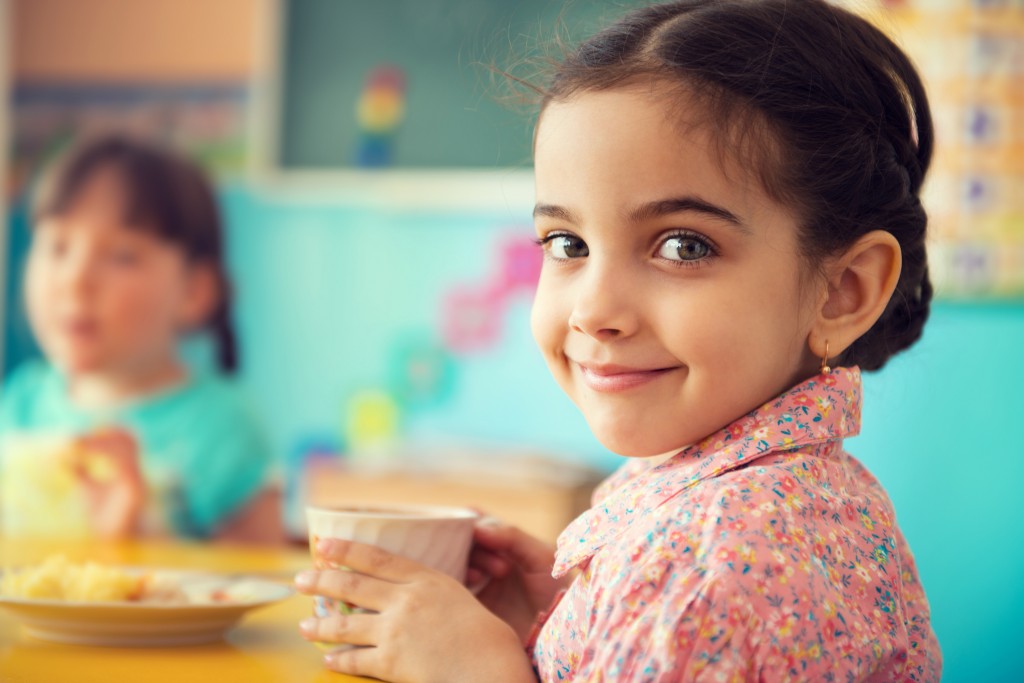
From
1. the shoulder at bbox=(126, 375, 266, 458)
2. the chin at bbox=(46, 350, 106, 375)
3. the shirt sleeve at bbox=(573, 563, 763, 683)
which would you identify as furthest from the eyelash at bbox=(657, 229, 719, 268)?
the chin at bbox=(46, 350, 106, 375)

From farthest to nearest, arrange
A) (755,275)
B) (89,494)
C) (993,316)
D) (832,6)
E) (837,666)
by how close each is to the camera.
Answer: (993,316) → (89,494) → (832,6) → (755,275) → (837,666)

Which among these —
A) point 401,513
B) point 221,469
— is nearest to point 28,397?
point 221,469

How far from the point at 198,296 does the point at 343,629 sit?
1.54 meters

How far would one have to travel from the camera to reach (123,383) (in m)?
2.15

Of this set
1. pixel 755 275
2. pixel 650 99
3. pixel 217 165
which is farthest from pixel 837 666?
pixel 217 165

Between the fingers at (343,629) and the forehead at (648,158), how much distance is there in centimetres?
31

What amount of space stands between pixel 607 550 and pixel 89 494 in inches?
51.7

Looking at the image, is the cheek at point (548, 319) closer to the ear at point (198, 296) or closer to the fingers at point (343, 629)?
the fingers at point (343, 629)

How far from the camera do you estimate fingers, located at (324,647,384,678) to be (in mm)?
757

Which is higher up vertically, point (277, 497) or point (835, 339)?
point (835, 339)

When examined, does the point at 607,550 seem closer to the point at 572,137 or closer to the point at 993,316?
the point at 572,137

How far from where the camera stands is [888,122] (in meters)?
0.83

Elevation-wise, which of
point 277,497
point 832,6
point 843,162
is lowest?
point 277,497

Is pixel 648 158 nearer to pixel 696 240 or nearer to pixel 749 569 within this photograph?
pixel 696 240
